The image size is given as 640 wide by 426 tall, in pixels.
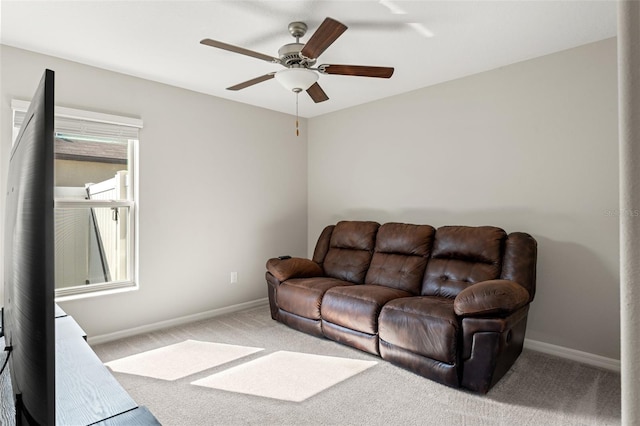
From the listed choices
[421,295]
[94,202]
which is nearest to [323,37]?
[421,295]

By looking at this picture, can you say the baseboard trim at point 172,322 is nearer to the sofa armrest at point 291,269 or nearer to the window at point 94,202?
the window at point 94,202

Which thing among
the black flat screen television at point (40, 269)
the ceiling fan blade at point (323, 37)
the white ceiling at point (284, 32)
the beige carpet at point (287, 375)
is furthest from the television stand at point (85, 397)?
the white ceiling at point (284, 32)

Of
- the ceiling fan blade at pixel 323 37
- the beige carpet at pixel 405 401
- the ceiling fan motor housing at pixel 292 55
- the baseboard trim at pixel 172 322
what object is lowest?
the beige carpet at pixel 405 401

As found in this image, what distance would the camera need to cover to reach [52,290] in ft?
1.55

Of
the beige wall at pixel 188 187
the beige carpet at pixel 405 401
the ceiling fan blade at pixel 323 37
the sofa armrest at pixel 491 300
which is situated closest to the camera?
the ceiling fan blade at pixel 323 37

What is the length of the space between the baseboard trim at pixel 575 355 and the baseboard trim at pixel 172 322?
2.96 m

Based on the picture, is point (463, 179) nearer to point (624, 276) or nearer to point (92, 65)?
point (624, 276)

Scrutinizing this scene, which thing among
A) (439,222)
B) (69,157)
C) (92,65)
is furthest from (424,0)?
(69,157)

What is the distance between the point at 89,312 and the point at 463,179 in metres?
3.75

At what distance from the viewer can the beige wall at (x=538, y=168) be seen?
2.76 meters

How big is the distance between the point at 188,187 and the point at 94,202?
882mm

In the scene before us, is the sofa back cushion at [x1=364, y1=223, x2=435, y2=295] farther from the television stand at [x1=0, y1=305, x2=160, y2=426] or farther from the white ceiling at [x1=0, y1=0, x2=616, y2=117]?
the television stand at [x1=0, y1=305, x2=160, y2=426]

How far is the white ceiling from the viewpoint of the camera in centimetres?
228

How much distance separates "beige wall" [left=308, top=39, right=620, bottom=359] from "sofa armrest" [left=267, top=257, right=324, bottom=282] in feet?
3.48
